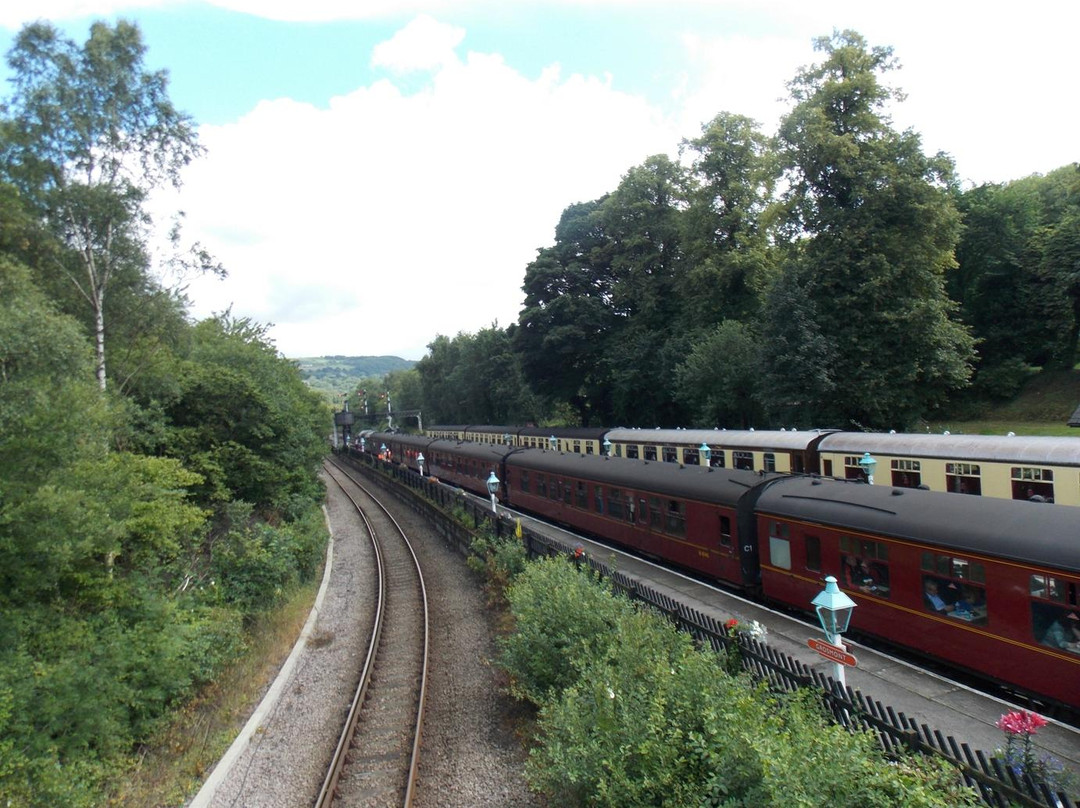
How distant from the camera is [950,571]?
963cm

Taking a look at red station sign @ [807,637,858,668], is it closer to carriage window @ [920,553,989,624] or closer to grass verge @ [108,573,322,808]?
carriage window @ [920,553,989,624]

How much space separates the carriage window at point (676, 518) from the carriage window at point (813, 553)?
4.17 m

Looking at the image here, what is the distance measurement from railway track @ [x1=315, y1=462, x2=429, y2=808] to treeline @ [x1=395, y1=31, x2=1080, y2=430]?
60.5 feet

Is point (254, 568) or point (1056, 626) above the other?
point (1056, 626)

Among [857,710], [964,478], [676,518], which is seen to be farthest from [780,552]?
[857,710]

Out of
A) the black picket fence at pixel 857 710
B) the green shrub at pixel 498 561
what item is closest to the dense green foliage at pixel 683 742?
the black picket fence at pixel 857 710

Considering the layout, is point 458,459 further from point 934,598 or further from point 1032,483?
point 934,598

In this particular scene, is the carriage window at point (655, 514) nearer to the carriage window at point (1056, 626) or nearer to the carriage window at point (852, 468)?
the carriage window at point (852, 468)

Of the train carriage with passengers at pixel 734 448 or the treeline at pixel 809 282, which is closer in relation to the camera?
the train carriage with passengers at pixel 734 448

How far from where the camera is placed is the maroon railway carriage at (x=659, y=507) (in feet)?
47.7

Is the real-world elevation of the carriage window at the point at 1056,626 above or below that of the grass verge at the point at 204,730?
above

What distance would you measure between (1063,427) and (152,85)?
36.7m

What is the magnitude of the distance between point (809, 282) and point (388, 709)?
2373 cm

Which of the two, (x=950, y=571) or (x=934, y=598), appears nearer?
(x=950, y=571)
